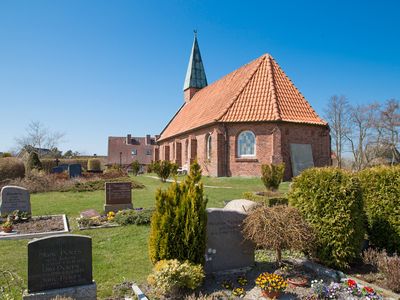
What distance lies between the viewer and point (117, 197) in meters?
12.8

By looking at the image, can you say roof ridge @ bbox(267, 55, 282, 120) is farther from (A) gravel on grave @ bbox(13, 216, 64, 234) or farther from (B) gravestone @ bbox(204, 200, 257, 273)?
(B) gravestone @ bbox(204, 200, 257, 273)

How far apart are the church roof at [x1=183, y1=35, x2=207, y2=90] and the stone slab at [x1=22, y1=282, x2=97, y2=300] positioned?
124 ft

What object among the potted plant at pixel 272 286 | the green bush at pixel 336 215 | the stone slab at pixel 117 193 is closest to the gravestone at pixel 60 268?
the potted plant at pixel 272 286

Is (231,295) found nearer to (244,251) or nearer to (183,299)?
(183,299)

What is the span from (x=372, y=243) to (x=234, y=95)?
18.7 m

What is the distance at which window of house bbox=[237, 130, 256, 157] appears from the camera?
23453 millimetres

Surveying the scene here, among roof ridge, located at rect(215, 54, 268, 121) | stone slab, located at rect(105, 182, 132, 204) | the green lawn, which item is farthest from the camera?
roof ridge, located at rect(215, 54, 268, 121)

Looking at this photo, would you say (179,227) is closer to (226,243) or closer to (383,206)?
(226,243)

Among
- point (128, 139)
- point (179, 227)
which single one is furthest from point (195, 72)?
point (179, 227)

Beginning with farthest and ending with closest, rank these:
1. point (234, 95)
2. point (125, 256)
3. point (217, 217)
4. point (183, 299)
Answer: point (234, 95), point (125, 256), point (217, 217), point (183, 299)

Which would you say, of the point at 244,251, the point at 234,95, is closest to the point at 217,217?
the point at 244,251

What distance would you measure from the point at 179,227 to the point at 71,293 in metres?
1.96

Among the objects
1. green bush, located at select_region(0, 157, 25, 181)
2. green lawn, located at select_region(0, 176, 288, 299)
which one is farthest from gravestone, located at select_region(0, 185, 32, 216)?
green bush, located at select_region(0, 157, 25, 181)

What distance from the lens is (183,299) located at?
198 inches
